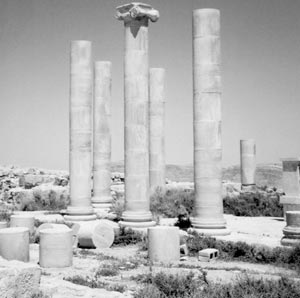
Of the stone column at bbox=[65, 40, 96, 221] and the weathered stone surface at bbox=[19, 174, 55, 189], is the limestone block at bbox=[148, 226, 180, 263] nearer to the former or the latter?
the stone column at bbox=[65, 40, 96, 221]

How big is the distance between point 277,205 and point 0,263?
24768mm

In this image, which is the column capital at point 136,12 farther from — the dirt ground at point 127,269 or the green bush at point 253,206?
the green bush at point 253,206

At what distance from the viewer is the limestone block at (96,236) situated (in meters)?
18.0

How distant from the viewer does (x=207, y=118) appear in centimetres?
2050

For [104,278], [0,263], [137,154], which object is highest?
[137,154]

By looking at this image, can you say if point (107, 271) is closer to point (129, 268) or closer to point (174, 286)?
point (129, 268)

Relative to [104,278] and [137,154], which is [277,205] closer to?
[137,154]

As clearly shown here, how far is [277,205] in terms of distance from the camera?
31.4 m

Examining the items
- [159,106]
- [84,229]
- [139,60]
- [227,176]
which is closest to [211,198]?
[84,229]

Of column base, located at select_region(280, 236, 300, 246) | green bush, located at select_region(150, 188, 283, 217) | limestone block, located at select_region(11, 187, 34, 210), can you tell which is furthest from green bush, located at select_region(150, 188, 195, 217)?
column base, located at select_region(280, 236, 300, 246)

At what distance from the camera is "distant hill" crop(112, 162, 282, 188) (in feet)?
252

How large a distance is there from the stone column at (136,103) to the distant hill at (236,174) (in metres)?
52.7

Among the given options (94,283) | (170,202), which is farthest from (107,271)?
(170,202)

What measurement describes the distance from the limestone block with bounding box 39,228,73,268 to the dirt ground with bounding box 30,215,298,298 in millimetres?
388
